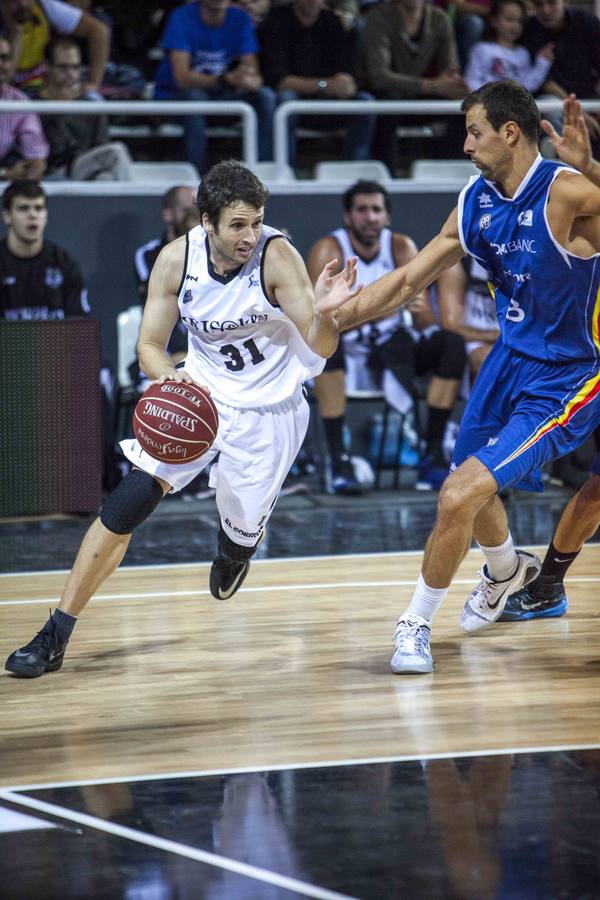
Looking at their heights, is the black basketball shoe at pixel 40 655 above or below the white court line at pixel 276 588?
above

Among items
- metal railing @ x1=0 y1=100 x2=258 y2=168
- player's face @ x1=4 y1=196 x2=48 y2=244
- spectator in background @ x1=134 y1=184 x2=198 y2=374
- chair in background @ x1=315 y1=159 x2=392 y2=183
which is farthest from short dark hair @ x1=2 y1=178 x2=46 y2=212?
chair in background @ x1=315 y1=159 x2=392 y2=183

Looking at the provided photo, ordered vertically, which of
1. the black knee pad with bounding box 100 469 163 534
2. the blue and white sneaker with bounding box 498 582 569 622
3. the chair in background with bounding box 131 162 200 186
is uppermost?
the black knee pad with bounding box 100 469 163 534

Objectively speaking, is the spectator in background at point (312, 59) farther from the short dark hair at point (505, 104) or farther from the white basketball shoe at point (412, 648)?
the white basketball shoe at point (412, 648)

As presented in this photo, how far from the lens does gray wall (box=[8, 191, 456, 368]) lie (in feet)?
30.4

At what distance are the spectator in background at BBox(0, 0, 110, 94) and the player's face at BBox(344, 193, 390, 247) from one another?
228cm

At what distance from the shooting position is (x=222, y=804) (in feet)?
11.2

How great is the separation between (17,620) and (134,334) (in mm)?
3527

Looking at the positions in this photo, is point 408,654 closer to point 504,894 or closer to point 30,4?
point 504,894

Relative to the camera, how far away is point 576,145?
454cm

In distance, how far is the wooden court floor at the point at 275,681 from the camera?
390 cm

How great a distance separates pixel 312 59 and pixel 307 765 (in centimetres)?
735

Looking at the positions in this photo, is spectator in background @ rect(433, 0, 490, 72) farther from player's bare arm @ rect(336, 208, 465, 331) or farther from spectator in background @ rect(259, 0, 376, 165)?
player's bare arm @ rect(336, 208, 465, 331)

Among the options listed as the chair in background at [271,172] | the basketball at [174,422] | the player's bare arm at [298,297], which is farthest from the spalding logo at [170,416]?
the chair in background at [271,172]

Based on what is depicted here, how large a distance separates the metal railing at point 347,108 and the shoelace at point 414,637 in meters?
5.15
